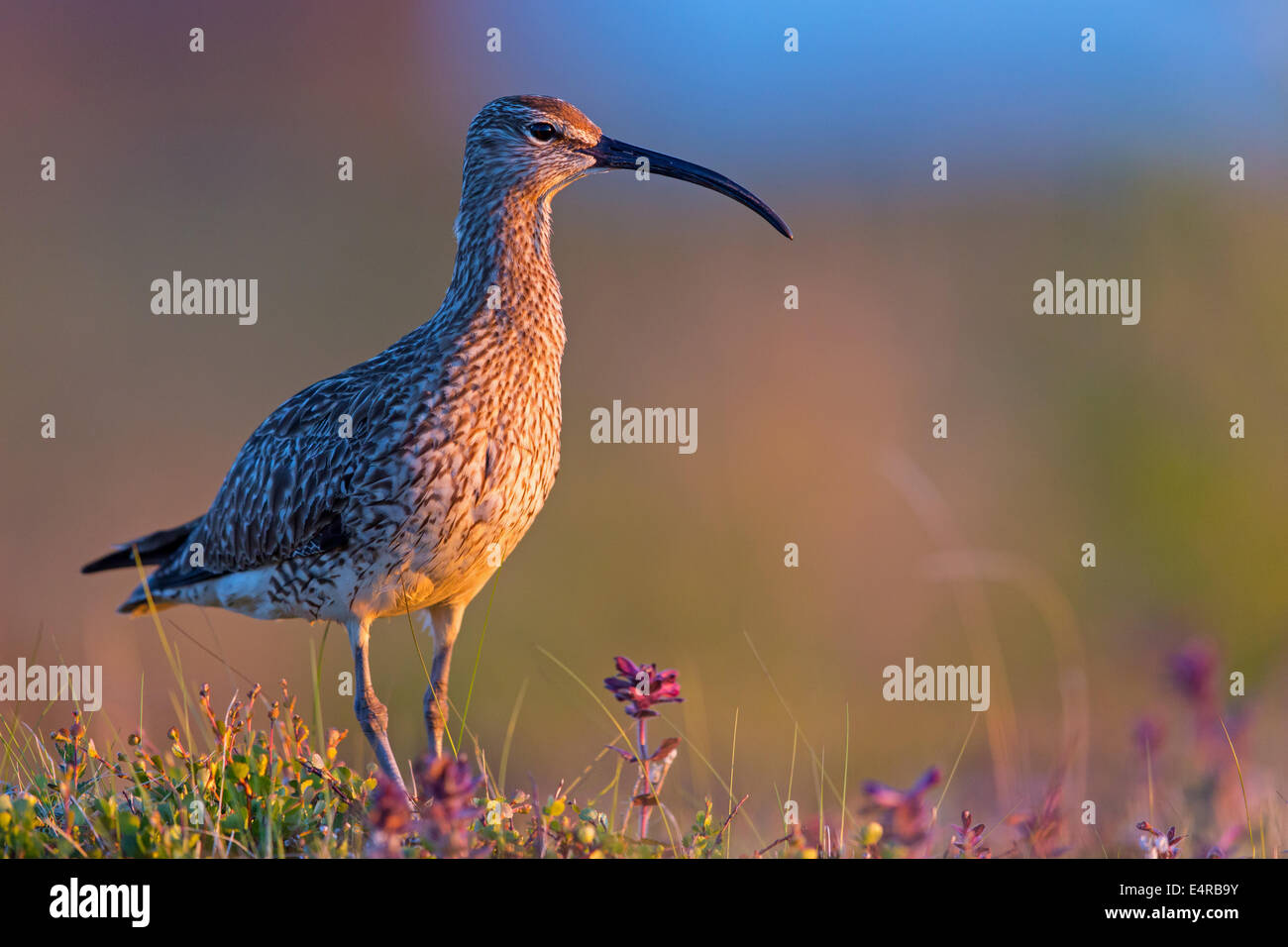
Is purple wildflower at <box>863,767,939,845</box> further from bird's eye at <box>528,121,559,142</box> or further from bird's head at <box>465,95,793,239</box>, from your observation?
bird's eye at <box>528,121,559,142</box>

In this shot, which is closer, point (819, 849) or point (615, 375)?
point (819, 849)

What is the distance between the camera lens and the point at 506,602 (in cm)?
1298

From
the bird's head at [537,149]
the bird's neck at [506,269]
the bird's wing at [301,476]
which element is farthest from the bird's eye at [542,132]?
the bird's wing at [301,476]

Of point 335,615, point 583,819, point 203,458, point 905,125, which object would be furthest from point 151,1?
point 583,819

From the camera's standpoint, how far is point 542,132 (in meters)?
6.04

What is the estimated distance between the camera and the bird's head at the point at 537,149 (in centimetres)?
600

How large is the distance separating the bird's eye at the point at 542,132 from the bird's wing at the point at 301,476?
1.41m

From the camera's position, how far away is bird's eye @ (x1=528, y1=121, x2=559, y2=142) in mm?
6016

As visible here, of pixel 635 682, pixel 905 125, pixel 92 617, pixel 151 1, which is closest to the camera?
pixel 635 682

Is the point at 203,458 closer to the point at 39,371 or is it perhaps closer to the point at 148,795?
the point at 39,371

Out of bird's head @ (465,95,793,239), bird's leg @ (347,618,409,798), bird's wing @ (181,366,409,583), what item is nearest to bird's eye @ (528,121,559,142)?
bird's head @ (465,95,793,239)

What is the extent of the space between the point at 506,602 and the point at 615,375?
4.24 m

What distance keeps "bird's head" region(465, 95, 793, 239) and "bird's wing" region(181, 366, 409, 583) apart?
1185mm

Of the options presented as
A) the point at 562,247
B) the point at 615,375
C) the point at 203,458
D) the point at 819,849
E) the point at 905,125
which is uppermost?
the point at 905,125
